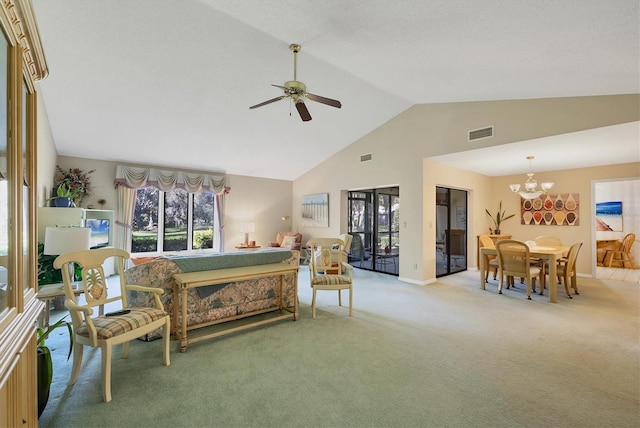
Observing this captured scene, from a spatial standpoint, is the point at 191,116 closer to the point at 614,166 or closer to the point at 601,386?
the point at 601,386

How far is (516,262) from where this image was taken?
4.71 m

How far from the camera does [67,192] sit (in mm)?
5406

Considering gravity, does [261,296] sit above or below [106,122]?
below

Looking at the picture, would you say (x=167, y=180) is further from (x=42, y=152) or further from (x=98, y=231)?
(x=42, y=152)

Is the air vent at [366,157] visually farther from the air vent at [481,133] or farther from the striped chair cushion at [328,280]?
the striped chair cushion at [328,280]

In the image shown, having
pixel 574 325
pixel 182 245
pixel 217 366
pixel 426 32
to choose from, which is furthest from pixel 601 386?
pixel 182 245

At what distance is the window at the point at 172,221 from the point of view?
6816mm

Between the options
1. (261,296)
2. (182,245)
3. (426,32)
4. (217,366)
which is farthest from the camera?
(182,245)

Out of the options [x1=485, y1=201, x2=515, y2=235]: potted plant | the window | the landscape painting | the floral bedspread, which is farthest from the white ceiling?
the landscape painting

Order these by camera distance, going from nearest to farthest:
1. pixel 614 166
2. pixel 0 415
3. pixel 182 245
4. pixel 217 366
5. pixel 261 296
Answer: pixel 0 415 → pixel 217 366 → pixel 261 296 → pixel 614 166 → pixel 182 245

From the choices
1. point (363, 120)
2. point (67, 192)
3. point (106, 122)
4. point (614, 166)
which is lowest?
point (67, 192)

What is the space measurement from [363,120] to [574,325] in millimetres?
4716

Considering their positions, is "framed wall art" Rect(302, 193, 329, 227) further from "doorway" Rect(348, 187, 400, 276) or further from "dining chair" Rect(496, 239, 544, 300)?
"dining chair" Rect(496, 239, 544, 300)

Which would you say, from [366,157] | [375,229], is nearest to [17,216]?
[366,157]
